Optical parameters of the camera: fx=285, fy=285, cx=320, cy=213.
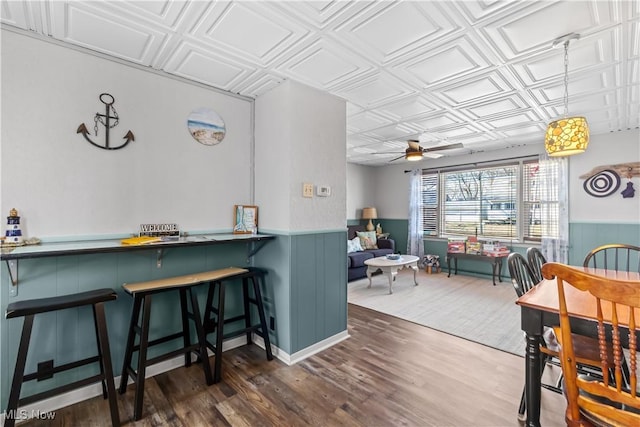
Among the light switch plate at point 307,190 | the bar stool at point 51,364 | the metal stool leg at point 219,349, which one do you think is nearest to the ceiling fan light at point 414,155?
the light switch plate at point 307,190

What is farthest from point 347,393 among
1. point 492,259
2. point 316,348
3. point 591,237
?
point 591,237

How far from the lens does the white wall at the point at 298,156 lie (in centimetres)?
254

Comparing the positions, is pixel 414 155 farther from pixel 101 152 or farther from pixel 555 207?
pixel 101 152

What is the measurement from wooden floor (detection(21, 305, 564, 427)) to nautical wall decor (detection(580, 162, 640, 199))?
3.49m

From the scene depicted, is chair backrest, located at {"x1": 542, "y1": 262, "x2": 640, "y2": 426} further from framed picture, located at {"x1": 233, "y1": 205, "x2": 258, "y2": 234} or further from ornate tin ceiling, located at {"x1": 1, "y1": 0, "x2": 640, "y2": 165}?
framed picture, located at {"x1": 233, "y1": 205, "x2": 258, "y2": 234}

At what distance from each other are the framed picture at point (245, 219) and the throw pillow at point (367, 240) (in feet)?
12.4

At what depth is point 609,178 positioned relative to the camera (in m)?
4.27

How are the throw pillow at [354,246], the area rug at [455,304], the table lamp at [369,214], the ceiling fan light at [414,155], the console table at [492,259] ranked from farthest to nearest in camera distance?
the table lamp at [369,214]
the throw pillow at [354,246]
the console table at [492,259]
the ceiling fan light at [414,155]
the area rug at [455,304]

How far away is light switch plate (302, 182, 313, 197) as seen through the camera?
103 inches

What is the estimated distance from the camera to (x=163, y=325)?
235 centimetres

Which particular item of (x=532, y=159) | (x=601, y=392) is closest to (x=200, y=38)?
(x=601, y=392)

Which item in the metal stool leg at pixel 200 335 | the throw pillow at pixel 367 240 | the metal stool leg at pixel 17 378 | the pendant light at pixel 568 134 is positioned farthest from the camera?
the throw pillow at pixel 367 240

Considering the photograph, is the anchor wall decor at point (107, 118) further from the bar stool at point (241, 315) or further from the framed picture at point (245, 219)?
the bar stool at point (241, 315)

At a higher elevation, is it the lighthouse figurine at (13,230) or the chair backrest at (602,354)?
the lighthouse figurine at (13,230)
